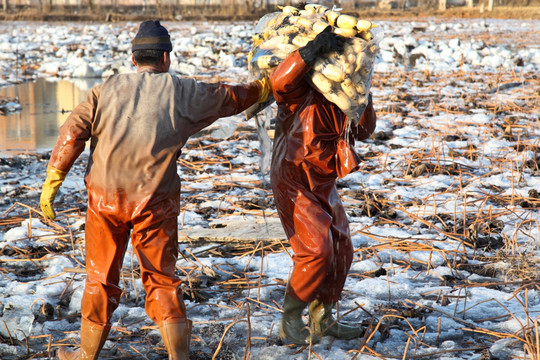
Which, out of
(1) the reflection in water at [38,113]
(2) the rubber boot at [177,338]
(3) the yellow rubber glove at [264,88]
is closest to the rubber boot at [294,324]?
(2) the rubber boot at [177,338]

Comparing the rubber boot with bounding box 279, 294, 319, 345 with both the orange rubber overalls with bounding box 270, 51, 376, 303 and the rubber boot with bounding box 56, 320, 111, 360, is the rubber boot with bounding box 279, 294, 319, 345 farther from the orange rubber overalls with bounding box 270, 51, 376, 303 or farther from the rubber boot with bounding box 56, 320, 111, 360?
the rubber boot with bounding box 56, 320, 111, 360

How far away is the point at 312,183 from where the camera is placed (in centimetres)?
306

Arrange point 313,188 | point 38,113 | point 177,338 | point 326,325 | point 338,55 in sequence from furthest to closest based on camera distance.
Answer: point 38,113, point 326,325, point 313,188, point 338,55, point 177,338

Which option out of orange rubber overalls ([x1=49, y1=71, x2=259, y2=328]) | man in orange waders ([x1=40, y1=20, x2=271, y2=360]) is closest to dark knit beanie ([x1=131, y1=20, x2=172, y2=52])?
man in orange waders ([x1=40, y1=20, x2=271, y2=360])

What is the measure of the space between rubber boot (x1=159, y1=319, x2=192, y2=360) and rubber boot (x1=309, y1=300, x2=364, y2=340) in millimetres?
748

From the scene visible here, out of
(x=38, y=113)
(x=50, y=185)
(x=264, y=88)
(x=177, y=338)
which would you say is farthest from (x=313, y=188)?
(x=38, y=113)

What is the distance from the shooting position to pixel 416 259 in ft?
13.8

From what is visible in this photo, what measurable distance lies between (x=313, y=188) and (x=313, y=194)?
0.04 metres

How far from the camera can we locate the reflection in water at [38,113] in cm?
755

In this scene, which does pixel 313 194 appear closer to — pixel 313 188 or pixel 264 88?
pixel 313 188

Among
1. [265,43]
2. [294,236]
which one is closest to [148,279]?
[294,236]

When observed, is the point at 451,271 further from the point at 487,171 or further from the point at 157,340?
the point at 487,171

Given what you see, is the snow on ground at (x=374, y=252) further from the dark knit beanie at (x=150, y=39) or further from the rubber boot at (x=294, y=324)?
the dark knit beanie at (x=150, y=39)

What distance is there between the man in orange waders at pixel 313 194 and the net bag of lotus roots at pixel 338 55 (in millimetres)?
67
